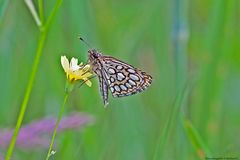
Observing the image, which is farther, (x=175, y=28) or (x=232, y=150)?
(x=175, y=28)

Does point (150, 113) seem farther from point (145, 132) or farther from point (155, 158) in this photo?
point (155, 158)

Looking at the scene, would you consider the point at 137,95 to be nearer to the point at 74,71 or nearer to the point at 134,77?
the point at 134,77

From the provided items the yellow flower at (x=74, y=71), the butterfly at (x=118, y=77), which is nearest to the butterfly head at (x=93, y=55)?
the butterfly at (x=118, y=77)

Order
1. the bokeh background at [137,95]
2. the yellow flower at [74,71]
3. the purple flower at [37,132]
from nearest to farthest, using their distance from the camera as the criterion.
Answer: the yellow flower at [74,71] < the purple flower at [37,132] < the bokeh background at [137,95]

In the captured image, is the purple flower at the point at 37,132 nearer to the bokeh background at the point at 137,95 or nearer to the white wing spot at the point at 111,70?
the bokeh background at the point at 137,95

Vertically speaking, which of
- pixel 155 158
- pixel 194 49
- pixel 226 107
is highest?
pixel 194 49

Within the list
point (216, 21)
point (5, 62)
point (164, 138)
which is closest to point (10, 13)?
point (5, 62)
